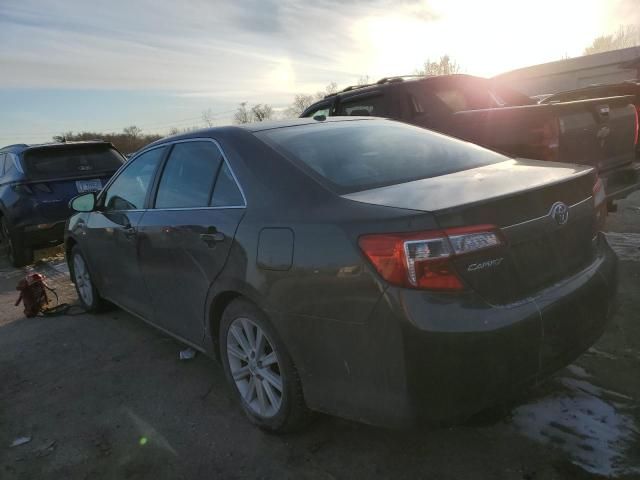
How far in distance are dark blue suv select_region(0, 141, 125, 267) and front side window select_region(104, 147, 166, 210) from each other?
11.9ft

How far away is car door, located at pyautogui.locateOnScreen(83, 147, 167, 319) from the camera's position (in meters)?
3.82

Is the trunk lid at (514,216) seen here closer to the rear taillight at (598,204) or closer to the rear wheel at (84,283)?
the rear taillight at (598,204)

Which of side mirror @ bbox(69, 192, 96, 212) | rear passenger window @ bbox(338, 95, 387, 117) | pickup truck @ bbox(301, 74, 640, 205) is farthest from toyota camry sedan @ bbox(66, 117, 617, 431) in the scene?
rear passenger window @ bbox(338, 95, 387, 117)

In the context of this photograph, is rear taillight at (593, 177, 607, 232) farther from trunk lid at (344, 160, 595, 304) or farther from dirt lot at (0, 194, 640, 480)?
dirt lot at (0, 194, 640, 480)

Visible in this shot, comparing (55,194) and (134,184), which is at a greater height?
(134,184)

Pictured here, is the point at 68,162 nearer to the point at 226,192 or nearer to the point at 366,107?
the point at 366,107

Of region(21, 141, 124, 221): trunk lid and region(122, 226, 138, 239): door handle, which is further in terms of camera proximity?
region(21, 141, 124, 221): trunk lid

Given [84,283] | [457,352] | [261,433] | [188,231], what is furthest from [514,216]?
[84,283]

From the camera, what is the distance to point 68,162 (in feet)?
26.0

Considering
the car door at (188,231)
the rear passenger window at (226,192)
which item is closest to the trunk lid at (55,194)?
the car door at (188,231)

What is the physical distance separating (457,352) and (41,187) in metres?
7.30

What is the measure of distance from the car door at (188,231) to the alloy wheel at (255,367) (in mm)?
323

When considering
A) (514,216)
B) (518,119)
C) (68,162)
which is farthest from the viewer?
(68,162)

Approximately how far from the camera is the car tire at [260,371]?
2516 millimetres
